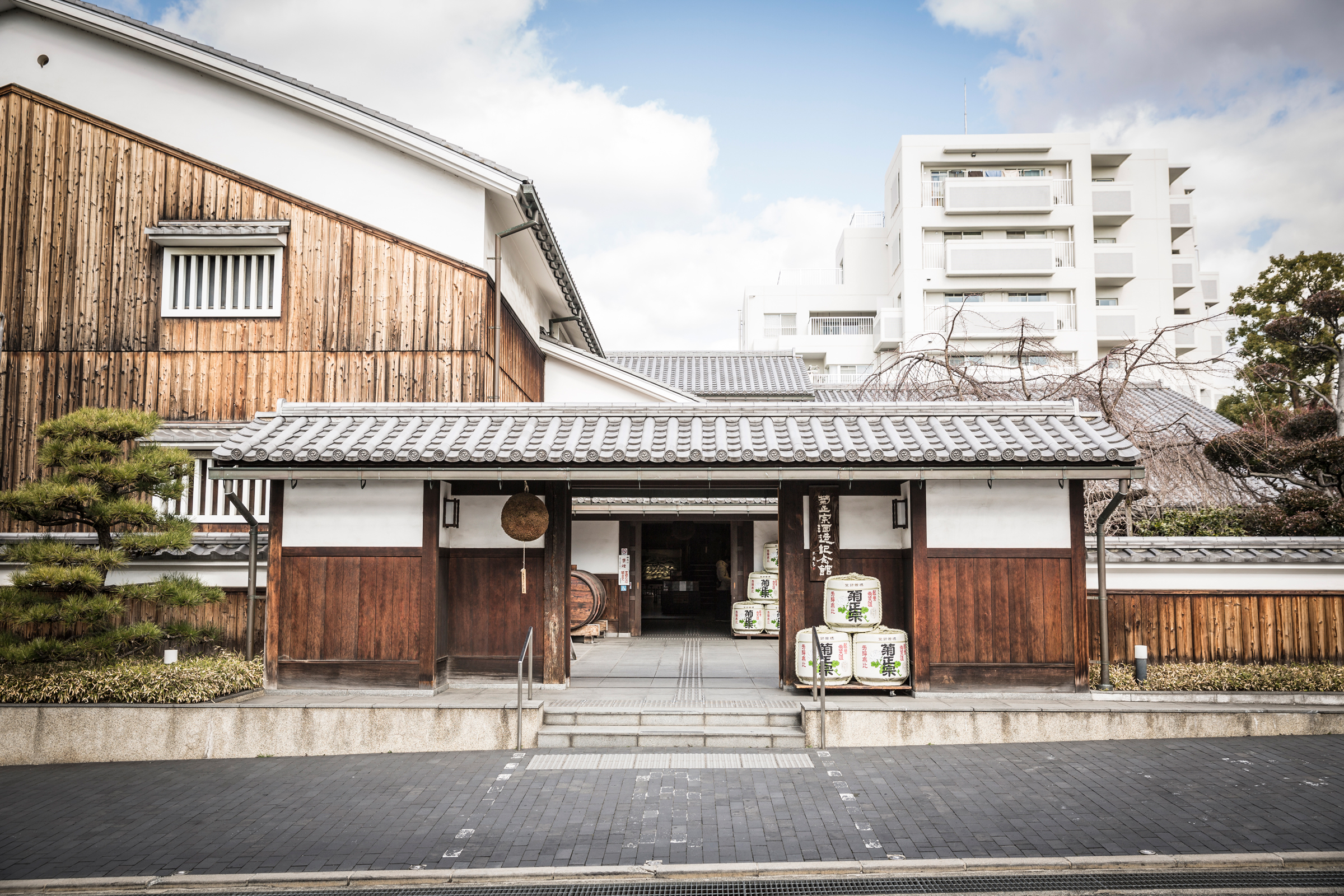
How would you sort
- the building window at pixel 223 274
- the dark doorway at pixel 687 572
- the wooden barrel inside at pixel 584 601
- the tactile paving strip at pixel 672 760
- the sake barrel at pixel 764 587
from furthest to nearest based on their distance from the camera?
the dark doorway at pixel 687 572 → the sake barrel at pixel 764 587 → the building window at pixel 223 274 → the wooden barrel inside at pixel 584 601 → the tactile paving strip at pixel 672 760

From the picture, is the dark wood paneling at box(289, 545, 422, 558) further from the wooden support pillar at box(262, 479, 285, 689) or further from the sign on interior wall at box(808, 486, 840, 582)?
the sign on interior wall at box(808, 486, 840, 582)

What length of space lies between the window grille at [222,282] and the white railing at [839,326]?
3848 cm

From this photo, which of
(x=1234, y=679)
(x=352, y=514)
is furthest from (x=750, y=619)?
(x=352, y=514)

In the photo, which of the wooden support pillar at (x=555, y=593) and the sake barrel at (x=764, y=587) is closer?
the wooden support pillar at (x=555, y=593)

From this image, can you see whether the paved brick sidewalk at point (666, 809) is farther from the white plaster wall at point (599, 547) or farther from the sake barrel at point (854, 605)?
the white plaster wall at point (599, 547)

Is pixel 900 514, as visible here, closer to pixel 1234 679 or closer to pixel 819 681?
pixel 819 681

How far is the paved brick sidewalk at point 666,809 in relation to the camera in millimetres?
6160

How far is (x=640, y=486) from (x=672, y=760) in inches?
154

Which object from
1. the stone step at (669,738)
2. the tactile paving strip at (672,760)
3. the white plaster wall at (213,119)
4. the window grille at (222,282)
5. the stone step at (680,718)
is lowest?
the tactile paving strip at (672,760)

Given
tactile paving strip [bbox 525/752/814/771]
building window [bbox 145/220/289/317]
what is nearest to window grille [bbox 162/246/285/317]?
building window [bbox 145/220/289/317]

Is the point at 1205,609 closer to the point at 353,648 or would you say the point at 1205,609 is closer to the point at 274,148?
the point at 353,648

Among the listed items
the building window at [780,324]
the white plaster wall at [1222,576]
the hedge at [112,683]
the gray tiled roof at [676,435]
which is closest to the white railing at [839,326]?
the building window at [780,324]

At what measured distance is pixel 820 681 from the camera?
9.18m

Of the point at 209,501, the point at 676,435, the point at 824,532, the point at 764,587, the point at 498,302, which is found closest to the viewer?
the point at 676,435
